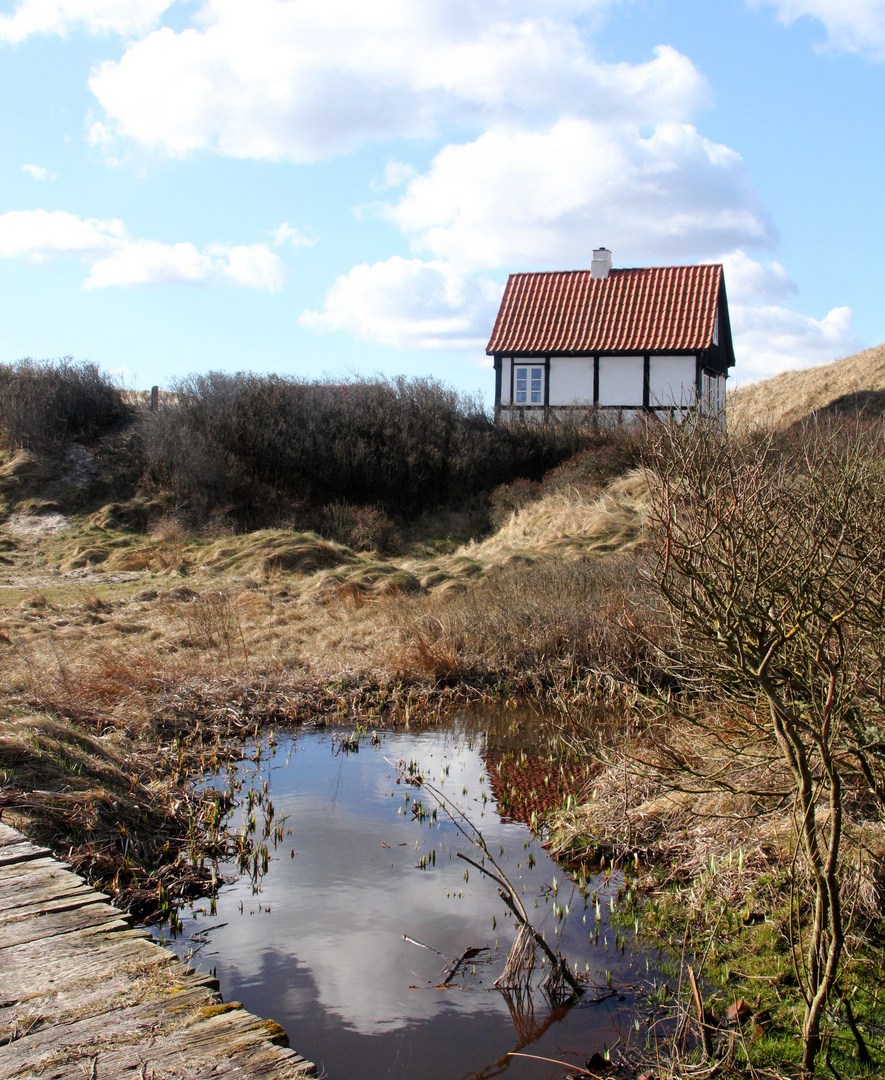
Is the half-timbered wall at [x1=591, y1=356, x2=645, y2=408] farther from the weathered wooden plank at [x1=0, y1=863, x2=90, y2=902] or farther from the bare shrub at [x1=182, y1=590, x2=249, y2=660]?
the weathered wooden plank at [x1=0, y1=863, x2=90, y2=902]

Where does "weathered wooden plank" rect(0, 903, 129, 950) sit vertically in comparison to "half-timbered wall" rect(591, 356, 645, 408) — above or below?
below

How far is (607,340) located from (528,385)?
2.67m

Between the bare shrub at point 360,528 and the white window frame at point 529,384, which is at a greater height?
the white window frame at point 529,384

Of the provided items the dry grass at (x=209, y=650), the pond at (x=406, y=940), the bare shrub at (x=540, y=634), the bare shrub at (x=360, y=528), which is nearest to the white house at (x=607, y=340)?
the bare shrub at (x=360, y=528)

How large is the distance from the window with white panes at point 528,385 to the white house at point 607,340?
0.10 feet

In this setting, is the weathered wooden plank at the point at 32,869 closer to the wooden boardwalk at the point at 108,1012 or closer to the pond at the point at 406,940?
Result: the wooden boardwalk at the point at 108,1012

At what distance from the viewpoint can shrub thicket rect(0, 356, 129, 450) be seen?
25.3 meters

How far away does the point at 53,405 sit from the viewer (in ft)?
84.4

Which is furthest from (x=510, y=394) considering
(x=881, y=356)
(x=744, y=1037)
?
(x=744, y=1037)

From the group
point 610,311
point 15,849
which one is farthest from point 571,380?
point 15,849

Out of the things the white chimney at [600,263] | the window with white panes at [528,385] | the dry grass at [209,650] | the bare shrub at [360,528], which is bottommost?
the dry grass at [209,650]

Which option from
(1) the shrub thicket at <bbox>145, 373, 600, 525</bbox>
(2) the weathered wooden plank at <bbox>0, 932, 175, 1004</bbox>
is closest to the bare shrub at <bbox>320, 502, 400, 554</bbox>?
(1) the shrub thicket at <bbox>145, 373, 600, 525</bbox>

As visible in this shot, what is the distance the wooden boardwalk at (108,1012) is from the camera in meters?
2.83

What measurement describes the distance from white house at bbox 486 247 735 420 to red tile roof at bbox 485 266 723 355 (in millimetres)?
31
